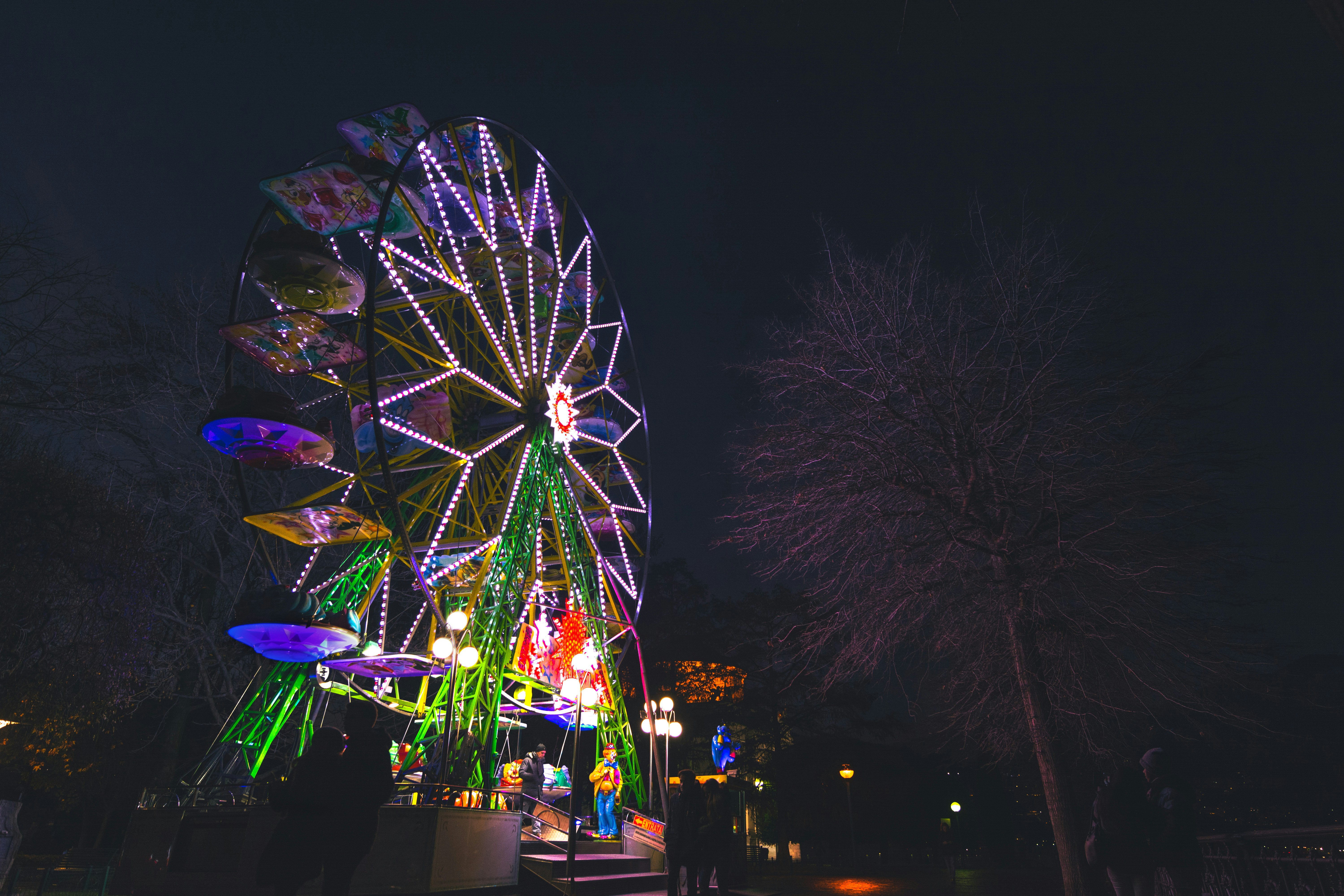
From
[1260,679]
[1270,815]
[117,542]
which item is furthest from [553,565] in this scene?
[1270,815]

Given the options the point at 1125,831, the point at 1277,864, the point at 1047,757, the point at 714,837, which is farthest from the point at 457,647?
the point at 1277,864

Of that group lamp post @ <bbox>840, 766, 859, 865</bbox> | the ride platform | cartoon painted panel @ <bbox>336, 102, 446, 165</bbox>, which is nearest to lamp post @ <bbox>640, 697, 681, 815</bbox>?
the ride platform

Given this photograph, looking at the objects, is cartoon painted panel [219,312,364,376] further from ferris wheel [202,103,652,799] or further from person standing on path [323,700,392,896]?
person standing on path [323,700,392,896]

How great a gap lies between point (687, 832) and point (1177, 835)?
4.93 m

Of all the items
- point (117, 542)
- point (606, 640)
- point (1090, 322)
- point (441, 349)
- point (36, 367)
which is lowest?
point (606, 640)

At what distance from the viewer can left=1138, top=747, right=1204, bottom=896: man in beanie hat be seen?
4824 mm

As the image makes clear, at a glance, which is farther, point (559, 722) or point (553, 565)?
point (559, 722)

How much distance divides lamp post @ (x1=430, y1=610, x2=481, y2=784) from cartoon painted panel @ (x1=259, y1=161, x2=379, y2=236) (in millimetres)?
6794

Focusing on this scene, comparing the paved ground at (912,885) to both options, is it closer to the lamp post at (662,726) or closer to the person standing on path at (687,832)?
the lamp post at (662,726)

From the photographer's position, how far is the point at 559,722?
1894 centimetres

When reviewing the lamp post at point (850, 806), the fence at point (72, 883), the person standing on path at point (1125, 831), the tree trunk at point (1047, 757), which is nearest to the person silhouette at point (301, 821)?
the person standing on path at point (1125, 831)

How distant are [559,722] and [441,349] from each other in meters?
10.0

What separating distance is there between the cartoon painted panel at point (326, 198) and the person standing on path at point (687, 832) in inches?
384

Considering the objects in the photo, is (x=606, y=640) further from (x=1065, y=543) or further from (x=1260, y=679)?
(x=1260, y=679)
